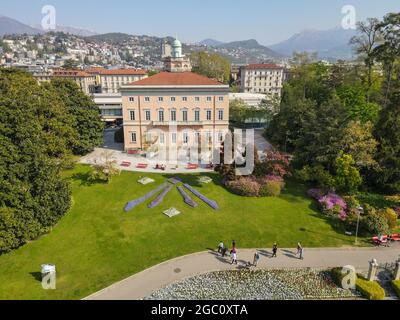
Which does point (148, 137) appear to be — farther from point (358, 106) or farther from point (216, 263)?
point (358, 106)

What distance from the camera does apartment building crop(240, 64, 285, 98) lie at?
405 ft

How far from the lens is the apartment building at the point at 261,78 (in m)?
124

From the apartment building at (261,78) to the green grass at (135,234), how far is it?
3736 inches

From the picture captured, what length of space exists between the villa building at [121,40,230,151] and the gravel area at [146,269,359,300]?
3036cm

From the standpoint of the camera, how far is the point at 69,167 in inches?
1604

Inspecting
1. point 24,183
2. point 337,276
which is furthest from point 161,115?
point 337,276

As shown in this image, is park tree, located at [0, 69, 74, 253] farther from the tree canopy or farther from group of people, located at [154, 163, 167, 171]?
group of people, located at [154, 163, 167, 171]

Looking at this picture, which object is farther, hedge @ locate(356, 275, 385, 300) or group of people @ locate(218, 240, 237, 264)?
group of people @ locate(218, 240, 237, 264)

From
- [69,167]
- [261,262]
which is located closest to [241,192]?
[261,262]

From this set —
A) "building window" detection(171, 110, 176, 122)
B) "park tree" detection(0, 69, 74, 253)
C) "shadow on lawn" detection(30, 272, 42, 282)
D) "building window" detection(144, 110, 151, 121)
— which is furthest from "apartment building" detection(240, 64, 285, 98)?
"shadow on lawn" detection(30, 272, 42, 282)

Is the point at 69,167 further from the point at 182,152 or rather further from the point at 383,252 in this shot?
the point at 383,252

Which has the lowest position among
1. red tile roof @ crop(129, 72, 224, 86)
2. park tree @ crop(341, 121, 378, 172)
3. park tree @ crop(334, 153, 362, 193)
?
park tree @ crop(334, 153, 362, 193)

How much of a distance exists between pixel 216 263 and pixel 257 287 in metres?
3.80
